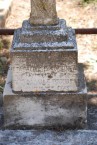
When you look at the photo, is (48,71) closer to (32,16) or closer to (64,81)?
(64,81)

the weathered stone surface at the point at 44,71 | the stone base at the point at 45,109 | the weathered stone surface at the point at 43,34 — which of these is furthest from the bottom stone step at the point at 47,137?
the weathered stone surface at the point at 43,34

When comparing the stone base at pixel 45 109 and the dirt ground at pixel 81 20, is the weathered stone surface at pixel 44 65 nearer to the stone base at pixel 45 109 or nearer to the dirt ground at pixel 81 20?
the stone base at pixel 45 109

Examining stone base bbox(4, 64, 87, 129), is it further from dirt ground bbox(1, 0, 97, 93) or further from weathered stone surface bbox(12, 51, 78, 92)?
dirt ground bbox(1, 0, 97, 93)

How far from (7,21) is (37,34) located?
4709 mm

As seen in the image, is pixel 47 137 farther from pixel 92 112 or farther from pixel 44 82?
pixel 92 112

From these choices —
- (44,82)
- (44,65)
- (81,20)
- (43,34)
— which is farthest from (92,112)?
(81,20)

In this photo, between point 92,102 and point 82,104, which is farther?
point 92,102

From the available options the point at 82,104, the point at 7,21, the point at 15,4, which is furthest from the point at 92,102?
the point at 15,4

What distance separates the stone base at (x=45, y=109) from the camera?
136 inches

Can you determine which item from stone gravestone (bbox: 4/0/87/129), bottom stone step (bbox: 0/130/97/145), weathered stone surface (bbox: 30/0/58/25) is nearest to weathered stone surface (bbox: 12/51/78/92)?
stone gravestone (bbox: 4/0/87/129)

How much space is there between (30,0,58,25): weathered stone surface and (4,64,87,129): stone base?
64cm

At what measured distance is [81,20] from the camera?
799 cm

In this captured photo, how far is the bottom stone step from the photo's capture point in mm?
3414

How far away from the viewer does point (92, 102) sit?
13.7 ft
